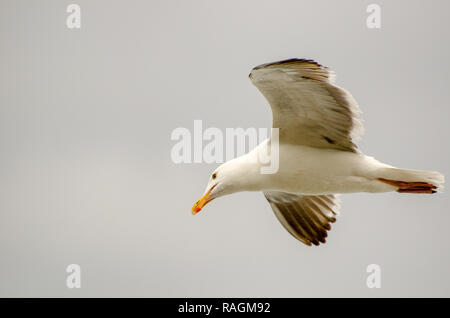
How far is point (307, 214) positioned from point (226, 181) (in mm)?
1504

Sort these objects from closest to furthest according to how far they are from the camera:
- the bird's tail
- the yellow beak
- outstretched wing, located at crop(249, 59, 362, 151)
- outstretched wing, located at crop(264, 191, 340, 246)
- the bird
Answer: outstretched wing, located at crop(249, 59, 362, 151), the bird, the bird's tail, the yellow beak, outstretched wing, located at crop(264, 191, 340, 246)

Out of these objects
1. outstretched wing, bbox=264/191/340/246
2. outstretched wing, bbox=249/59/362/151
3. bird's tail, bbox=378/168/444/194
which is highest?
outstretched wing, bbox=249/59/362/151

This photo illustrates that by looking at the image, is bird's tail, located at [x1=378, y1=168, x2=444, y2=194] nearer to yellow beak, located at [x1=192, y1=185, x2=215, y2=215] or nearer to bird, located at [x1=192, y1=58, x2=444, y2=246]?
bird, located at [x1=192, y1=58, x2=444, y2=246]

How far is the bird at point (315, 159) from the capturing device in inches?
303

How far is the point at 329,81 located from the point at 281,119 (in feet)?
2.43

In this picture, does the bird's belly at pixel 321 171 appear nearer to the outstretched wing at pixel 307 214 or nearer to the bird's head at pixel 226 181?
the bird's head at pixel 226 181

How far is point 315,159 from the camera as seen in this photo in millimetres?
8148

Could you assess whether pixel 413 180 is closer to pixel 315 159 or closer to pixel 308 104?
pixel 315 159

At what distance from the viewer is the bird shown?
769 cm

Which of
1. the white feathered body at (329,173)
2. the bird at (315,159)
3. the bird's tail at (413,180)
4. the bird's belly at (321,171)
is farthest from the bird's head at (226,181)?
the bird's tail at (413,180)

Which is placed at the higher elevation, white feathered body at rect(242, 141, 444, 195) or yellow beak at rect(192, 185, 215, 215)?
white feathered body at rect(242, 141, 444, 195)

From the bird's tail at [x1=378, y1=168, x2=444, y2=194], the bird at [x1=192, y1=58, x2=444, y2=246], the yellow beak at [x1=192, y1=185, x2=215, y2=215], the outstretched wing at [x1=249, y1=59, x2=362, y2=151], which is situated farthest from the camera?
the yellow beak at [x1=192, y1=185, x2=215, y2=215]

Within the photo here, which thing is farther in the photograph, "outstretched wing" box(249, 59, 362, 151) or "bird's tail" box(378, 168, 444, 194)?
"bird's tail" box(378, 168, 444, 194)

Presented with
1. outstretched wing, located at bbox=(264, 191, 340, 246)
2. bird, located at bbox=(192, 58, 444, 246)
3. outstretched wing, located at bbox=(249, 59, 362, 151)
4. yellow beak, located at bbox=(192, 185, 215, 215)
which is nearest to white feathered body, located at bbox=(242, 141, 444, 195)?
bird, located at bbox=(192, 58, 444, 246)
